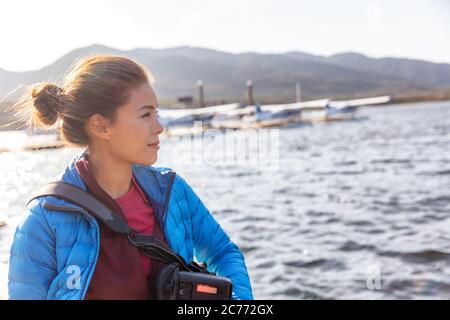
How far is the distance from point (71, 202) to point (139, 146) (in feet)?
1.21

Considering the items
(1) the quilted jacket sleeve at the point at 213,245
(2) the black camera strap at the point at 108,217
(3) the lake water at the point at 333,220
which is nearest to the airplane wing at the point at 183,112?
(3) the lake water at the point at 333,220

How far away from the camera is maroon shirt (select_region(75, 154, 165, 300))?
175cm

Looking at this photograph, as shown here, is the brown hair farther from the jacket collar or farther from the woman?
the jacket collar

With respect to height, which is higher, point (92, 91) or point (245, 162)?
point (92, 91)

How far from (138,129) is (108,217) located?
15.0 inches

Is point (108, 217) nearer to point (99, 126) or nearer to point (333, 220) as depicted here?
point (99, 126)

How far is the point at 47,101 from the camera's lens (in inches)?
79.0

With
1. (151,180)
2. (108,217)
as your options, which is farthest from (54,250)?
(151,180)

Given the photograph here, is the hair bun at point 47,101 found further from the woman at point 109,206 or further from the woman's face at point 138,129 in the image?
the woman's face at point 138,129

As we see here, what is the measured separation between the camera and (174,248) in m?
1.98

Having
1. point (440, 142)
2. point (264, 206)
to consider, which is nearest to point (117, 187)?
point (264, 206)

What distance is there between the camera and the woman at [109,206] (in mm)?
1708

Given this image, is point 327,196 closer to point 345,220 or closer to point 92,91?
point 345,220

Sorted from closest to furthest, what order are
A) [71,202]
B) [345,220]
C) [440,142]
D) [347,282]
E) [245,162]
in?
[71,202] → [347,282] → [345,220] → [245,162] → [440,142]
